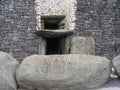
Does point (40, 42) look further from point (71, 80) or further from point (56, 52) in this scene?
point (71, 80)

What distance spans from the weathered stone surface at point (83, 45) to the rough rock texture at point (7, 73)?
3.09 metres

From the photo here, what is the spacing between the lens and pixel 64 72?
3795 millimetres

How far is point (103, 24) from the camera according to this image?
23.8 feet

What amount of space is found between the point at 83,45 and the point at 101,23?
3.03ft

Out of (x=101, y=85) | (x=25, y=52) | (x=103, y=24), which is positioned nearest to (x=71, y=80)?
(x=101, y=85)

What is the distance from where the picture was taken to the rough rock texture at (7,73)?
141 inches

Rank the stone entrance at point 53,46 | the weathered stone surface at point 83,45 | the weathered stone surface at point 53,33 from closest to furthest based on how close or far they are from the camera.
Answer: the weathered stone surface at point 53,33
the weathered stone surface at point 83,45
the stone entrance at point 53,46

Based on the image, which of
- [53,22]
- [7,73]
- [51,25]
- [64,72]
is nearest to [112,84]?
[64,72]

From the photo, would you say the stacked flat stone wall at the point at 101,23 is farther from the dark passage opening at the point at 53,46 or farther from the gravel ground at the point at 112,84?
the gravel ground at the point at 112,84

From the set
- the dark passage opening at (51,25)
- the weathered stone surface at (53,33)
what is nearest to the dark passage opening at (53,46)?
the dark passage opening at (51,25)

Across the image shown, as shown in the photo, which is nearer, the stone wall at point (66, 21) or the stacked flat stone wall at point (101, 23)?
the stone wall at point (66, 21)

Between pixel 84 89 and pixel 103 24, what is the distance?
381 centimetres

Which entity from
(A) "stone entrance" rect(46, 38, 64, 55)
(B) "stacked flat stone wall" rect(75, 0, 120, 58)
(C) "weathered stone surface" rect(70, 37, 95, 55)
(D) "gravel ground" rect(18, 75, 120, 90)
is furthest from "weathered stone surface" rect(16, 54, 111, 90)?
(A) "stone entrance" rect(46, 38, 64, 55)

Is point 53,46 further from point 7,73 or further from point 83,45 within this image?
point 7,73
